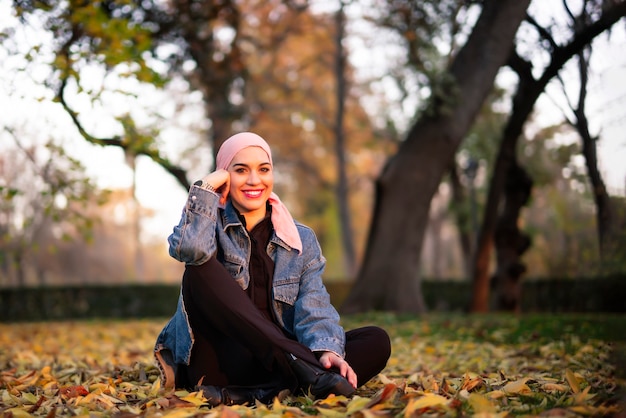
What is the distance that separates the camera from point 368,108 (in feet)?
83.0

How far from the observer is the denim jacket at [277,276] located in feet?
11.5

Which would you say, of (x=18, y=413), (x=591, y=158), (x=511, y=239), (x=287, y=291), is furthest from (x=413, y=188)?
(x=18, y=413)

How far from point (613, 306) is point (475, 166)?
6.07 metres

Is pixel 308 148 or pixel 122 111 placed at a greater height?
pixel 308 148

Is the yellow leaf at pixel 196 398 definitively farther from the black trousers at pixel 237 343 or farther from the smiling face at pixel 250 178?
the smiling face at pixel 250 178

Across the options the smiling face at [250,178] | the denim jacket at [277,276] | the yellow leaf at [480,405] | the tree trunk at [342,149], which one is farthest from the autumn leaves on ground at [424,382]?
the tree trunk at [342,149]

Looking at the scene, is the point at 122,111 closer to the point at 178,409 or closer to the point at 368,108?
the point at 178,409

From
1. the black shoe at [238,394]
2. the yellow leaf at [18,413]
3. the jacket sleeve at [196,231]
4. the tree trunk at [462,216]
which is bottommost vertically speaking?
the yellow leaf at [18,413]

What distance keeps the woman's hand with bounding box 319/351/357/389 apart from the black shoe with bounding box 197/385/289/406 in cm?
24

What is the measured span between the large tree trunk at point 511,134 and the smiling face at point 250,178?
669cm

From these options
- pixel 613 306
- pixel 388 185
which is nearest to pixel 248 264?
pixel 388 185

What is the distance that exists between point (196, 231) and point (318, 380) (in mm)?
929

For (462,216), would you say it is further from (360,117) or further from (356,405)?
(356,405)

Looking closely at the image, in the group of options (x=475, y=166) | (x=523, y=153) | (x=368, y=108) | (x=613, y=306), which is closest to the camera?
(x=613, y=306)
